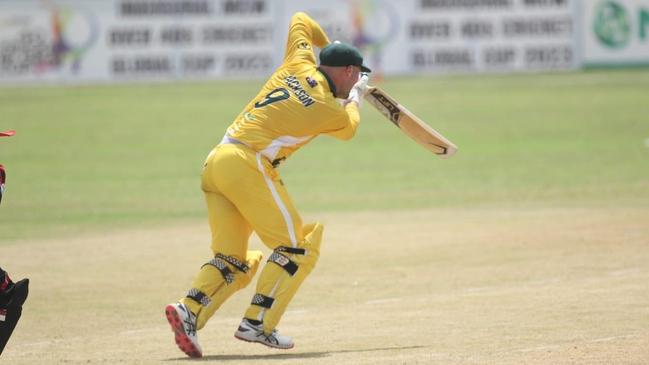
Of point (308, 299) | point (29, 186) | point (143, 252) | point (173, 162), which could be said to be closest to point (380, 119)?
point (173, 162)

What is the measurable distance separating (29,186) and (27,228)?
4.24 m

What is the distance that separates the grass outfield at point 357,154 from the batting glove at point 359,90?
698 centimetres

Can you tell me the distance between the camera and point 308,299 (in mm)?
10781

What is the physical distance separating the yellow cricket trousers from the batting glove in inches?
30.9

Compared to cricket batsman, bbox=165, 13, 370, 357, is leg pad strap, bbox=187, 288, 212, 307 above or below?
below

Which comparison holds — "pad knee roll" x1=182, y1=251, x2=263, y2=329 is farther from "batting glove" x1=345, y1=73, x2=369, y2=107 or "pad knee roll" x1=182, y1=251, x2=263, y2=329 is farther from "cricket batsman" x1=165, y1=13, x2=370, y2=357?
"batting glove" x1=345, y1=73, x2=369, y2=107

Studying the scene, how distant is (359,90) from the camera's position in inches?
357

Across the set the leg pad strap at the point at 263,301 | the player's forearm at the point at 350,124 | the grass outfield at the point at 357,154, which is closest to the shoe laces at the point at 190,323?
the leg pad strap at the point at 263,301

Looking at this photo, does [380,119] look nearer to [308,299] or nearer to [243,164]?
[308,299]

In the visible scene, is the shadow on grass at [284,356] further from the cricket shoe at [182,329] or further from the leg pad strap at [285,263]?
the leg pad strap at [285,263]

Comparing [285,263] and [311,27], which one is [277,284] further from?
[311,27]

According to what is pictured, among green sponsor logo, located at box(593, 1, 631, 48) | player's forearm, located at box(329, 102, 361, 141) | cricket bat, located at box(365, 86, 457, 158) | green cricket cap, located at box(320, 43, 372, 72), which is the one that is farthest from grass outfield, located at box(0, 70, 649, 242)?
green cricket cap, located at box(320, 43, 372, 72)

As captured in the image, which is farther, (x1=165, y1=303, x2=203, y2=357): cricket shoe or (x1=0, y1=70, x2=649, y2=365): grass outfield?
(x1=0, y1=70, x2=649, y2=365): grass outfield

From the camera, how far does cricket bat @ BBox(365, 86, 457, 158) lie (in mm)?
9477
